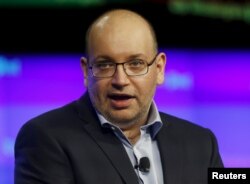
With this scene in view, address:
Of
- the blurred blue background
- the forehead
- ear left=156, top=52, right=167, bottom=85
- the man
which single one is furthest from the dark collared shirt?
the blurred blue background

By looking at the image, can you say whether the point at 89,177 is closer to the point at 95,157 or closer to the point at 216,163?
the point at 95,157

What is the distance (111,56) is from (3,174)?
2010 millimetres

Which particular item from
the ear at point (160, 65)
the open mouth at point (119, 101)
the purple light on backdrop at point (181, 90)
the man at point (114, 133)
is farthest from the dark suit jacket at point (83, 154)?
the purple light on backdrop at point (181, 90)

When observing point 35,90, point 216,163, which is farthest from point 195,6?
point 216,163

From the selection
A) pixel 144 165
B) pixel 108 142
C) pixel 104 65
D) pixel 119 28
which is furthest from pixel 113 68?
pixel 144 165

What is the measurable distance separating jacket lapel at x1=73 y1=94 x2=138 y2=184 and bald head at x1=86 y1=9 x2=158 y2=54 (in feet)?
0.77

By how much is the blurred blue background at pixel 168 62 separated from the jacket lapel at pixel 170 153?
1768 millimetres

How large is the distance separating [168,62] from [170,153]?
6.39ft

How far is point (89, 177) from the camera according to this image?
2.55 metres

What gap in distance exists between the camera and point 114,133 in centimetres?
271

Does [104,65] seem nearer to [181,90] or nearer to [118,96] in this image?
[118,96]

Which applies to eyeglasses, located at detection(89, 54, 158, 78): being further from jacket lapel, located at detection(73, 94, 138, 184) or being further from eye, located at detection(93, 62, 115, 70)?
jacket lapel, located at detection(73, 94, 138, 184)

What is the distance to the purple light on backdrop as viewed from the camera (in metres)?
4.57

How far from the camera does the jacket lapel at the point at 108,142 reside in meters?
2.58
